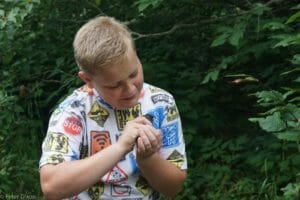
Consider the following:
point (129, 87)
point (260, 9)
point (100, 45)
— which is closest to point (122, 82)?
point (129, 87)

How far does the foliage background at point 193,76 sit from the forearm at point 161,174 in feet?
4.05

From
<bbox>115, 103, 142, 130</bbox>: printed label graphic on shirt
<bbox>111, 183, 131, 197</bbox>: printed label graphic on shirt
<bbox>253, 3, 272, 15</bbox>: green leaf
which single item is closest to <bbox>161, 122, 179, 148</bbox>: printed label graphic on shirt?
<bbox>115, 103, 142, 130</bbox>: printed label graphic on shirt

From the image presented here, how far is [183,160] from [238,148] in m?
1.77

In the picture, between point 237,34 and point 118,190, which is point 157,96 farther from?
point 237,34

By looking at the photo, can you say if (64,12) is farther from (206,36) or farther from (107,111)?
(107,111)

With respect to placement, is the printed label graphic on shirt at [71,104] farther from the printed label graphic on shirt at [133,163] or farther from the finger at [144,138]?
the finger at [144,138]

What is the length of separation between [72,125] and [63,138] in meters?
0.06

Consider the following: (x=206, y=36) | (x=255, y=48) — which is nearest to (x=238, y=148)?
(x=255, y=48)

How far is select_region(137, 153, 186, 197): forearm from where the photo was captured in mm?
2232

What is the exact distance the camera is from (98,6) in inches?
184

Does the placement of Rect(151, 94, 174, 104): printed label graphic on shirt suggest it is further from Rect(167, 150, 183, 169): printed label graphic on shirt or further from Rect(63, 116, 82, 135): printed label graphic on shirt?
Rect(63, 116, 82, 135): printed label graphic on shirt

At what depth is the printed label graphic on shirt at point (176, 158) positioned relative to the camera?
2.40 m

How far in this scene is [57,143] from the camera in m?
2.32

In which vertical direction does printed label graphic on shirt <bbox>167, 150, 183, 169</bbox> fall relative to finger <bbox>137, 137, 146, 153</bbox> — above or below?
below
